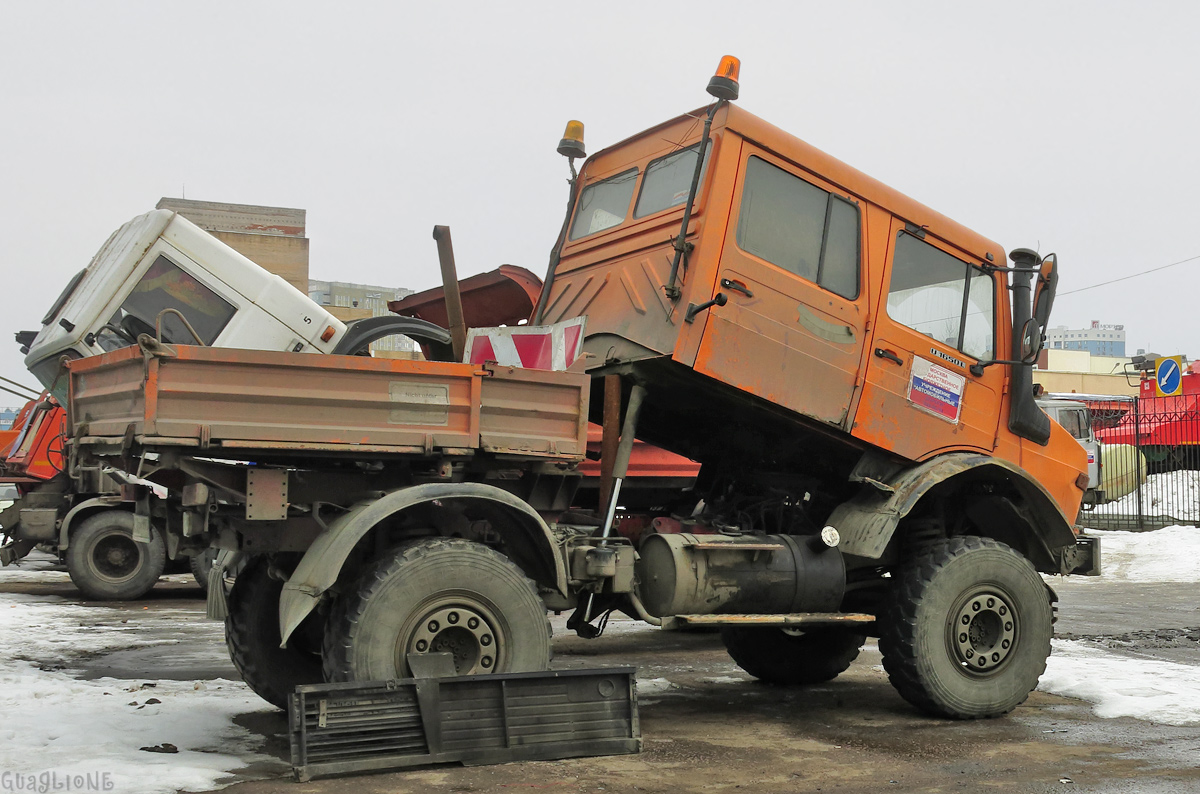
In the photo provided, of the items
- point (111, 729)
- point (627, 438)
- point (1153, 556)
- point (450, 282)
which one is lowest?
point (111, 729)

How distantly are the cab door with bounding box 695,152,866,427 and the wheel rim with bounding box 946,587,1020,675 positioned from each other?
1.34 m

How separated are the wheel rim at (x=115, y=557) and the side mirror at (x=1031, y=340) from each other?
961 centimetres

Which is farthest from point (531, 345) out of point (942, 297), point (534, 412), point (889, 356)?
point (942, 297)

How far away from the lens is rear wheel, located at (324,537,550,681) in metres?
4.99

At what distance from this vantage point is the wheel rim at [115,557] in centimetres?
1254

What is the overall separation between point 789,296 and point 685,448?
1514mm

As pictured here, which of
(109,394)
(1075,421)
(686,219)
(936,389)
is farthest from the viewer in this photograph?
(1075,421)

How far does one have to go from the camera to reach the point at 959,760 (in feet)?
17.9

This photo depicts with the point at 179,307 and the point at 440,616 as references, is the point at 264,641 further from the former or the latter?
the point at 179,307

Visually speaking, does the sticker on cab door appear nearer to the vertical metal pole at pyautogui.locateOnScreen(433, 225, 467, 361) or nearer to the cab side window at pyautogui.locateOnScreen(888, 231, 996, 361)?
the cab side window at pyautogui.locateOnScreen(888, 231, 996, 361)

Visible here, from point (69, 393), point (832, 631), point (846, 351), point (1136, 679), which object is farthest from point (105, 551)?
point (1136, 679)

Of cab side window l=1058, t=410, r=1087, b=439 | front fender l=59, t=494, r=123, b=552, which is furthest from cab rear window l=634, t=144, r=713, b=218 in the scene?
cab side window l=1058, t=410, r=1087, b=439

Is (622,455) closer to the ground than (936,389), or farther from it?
closer to the ground

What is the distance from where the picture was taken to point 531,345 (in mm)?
6508
